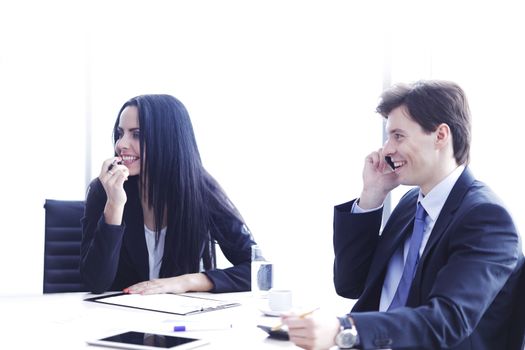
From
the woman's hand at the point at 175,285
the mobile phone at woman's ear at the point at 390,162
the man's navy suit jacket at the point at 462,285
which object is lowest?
the woman's hand at the point at 175,285

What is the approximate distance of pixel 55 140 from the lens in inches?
143

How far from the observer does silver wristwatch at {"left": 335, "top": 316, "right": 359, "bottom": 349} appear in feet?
4.52

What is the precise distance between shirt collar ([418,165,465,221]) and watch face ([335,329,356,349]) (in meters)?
0.61

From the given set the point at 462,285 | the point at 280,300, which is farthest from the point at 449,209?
the point at 280,300

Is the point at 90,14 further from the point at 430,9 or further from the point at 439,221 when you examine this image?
the point at 439,221

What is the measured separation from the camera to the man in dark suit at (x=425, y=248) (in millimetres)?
1421

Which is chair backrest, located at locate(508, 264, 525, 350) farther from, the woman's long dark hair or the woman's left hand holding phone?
the woman's left hand holding phone

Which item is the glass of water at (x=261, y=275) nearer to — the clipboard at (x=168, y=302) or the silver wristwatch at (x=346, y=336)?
the clipboard at (x=168, y=302)

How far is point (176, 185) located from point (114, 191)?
27cm

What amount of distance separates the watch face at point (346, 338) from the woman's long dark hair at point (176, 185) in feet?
3.99

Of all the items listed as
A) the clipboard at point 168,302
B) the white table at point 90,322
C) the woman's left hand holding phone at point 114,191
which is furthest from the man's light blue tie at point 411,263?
the woman's left hand holding phone at point 114,191

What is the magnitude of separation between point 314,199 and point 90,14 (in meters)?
1.69

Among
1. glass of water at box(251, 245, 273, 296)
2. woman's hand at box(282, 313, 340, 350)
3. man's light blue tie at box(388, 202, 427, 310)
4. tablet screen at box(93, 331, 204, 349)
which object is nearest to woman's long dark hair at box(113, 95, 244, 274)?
glass of water at box(251, 245, 273, 296)

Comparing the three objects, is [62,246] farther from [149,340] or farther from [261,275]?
[149,340]
